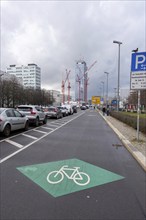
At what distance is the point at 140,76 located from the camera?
28.8ft

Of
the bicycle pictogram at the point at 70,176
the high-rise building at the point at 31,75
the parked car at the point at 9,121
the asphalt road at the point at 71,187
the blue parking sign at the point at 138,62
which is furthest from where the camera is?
the high-rise building at the point at 31,75

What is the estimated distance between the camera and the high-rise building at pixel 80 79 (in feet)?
419

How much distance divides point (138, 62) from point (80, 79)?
399 feet

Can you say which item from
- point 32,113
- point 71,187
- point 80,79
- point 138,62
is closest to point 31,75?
point 80,79

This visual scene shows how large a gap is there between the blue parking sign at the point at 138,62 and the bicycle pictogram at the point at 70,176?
601 cm

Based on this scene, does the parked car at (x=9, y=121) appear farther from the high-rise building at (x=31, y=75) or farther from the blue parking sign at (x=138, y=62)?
the high-rise building at (x=31, y=75)

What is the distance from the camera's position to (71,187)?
403cm

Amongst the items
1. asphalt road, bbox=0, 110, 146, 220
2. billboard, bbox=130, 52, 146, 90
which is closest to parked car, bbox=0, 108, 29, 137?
asphalt road, bbox=0, 110, 146, 220

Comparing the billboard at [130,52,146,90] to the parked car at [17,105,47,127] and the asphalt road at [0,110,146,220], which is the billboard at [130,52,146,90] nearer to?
the asphalt road at [0,110,146,220]

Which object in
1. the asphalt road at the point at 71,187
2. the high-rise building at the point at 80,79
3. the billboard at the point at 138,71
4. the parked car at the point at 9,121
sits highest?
the high-rise building at the point at 80,79

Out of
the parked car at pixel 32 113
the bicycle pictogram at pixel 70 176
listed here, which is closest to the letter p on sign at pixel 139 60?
the bicycle pictogram at pixel 70 176

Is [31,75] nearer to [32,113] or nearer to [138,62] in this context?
[32,113]

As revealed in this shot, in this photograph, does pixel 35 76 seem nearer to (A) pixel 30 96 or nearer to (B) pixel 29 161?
(A) pixel 30 96

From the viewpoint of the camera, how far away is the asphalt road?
123 inches
